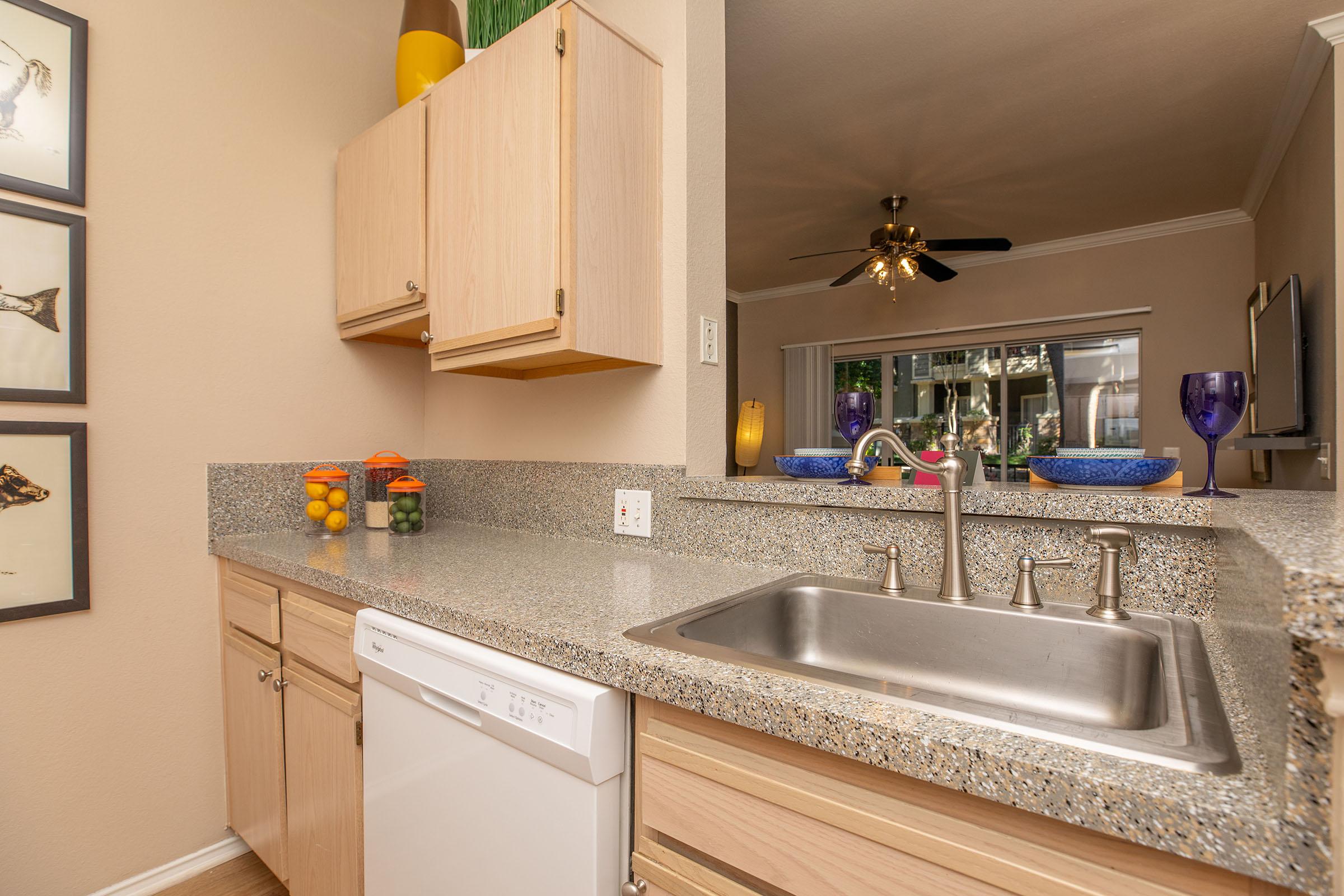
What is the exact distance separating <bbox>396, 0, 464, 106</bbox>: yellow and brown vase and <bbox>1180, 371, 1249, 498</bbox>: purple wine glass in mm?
1985

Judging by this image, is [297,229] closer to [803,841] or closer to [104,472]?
[104,472]

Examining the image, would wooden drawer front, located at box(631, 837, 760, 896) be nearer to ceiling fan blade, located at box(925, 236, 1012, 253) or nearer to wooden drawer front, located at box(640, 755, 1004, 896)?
wooden drawer front, located at box(640, 755, 1004, 896)

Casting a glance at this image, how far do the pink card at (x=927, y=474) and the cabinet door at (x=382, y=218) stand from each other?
128 cm

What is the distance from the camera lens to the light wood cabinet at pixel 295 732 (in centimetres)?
123

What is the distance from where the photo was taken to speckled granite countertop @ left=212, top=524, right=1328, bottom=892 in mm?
439

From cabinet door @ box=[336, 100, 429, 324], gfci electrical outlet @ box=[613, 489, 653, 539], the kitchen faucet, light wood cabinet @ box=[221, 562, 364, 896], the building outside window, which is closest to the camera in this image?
the kitchen faucet

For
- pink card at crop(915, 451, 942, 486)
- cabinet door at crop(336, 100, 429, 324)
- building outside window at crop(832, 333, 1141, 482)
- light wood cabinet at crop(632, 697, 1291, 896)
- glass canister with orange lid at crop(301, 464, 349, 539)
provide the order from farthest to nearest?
building outside window at crop(832, 333, 1141, 482) < glass canister with orange lid at crop(301, 464, 349, 539) < cabinet door at crop(336, 100, 429, 324) < pink card at crop(915, 451, 942, 486) < light wood cabinet at crop(632, 697, 1291, 896)

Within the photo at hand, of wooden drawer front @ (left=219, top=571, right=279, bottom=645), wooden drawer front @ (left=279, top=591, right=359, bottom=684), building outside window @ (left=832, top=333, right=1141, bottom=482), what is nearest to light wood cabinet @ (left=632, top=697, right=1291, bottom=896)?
wooden drawer front @ (left=279, top=591, right=359, bottom=684)

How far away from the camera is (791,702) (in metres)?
0.63

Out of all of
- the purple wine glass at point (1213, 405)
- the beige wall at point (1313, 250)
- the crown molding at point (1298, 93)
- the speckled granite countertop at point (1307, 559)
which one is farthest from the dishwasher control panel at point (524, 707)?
the crown molding at point (1298, 93)

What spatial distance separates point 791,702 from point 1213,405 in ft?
2.84

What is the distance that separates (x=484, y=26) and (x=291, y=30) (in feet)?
2.02

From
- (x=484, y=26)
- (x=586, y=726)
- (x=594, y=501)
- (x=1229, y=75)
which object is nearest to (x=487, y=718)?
(x=586, y=726)

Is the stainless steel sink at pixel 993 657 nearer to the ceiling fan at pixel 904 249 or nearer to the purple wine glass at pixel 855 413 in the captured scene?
the purple wine glass at pixel 855 413
